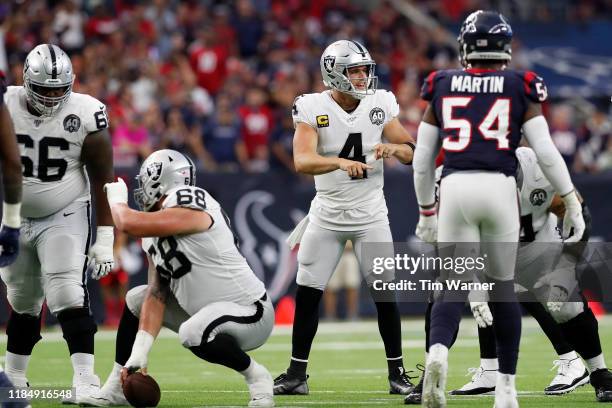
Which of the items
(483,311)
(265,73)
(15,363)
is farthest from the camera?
(265,73)

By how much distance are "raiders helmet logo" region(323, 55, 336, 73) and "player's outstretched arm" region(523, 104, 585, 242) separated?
1776 millimetres

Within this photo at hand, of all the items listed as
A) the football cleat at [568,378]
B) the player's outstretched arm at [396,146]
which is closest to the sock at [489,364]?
the football cleat at [568,378]

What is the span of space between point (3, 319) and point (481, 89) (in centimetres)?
822

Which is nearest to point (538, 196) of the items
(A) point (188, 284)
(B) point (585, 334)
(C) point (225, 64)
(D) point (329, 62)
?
(B) point (585, 334)

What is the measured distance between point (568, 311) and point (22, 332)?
308 cm

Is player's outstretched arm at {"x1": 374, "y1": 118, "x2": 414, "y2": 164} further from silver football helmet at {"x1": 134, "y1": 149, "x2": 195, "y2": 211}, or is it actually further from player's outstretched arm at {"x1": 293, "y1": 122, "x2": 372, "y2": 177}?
silver football helmet at {"x1": 134, "y1": 149, "x2": 195, "y2": 211}

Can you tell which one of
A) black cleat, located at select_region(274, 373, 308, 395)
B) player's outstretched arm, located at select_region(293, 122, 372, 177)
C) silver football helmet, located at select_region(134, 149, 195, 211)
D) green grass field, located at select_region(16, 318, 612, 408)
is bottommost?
green grass field, located at select_region(16, 318, 612, 408)

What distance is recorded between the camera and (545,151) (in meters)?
5.79

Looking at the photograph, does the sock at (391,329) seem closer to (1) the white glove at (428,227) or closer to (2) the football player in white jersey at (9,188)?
(1) the white glove at (428,227)

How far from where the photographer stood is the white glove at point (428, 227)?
6.19 metres

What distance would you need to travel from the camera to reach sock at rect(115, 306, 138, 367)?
651 centimetres

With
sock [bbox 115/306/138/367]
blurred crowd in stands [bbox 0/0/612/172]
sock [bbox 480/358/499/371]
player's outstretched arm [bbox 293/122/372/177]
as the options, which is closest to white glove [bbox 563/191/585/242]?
player's outstretched arm [bbox 293/122/372/177]

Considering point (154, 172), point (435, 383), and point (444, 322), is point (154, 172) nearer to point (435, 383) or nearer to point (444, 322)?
point (444, 322)

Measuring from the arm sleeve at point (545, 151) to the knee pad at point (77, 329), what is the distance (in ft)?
8.45
